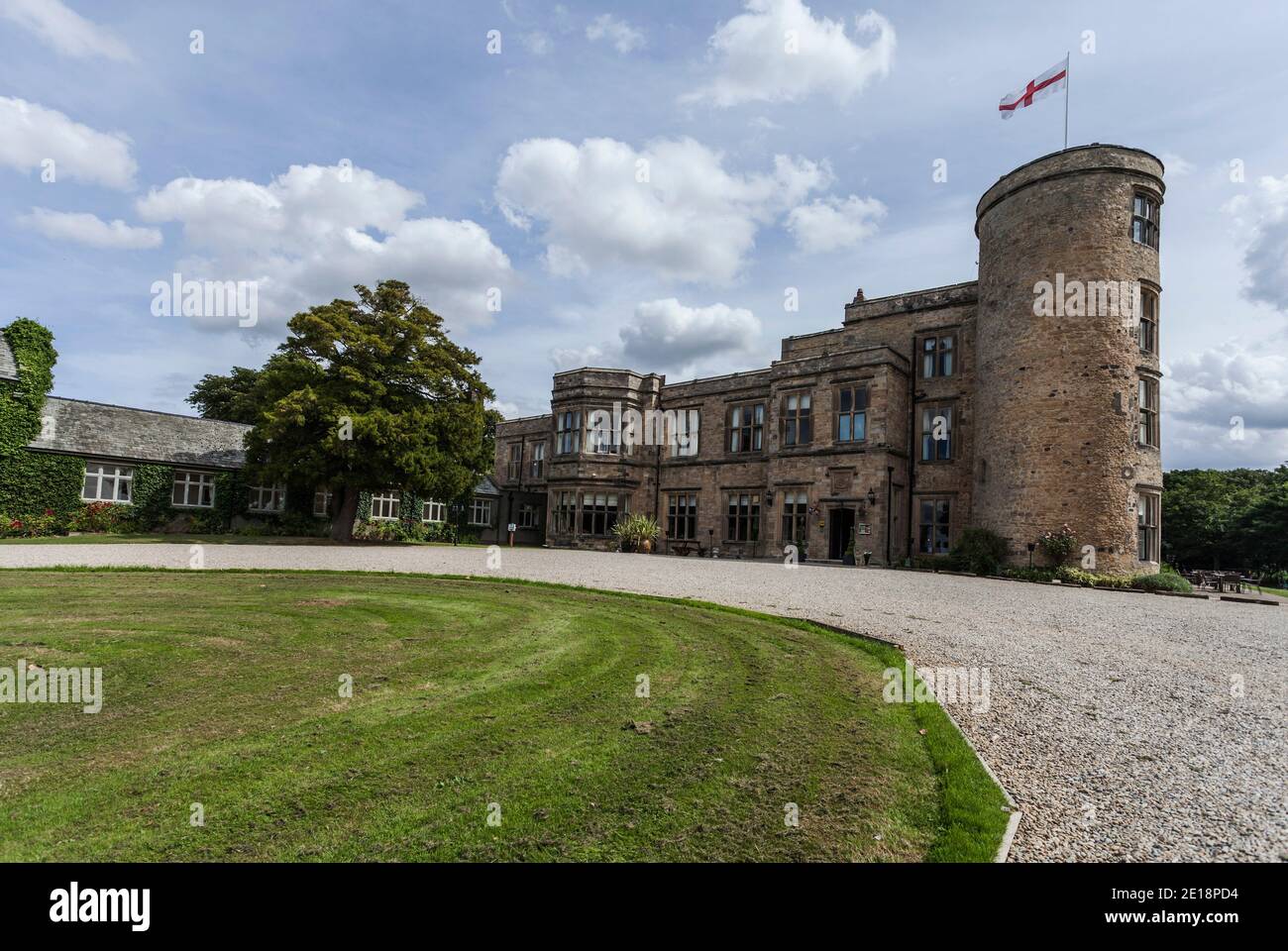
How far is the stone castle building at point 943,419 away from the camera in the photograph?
21734 millimetres

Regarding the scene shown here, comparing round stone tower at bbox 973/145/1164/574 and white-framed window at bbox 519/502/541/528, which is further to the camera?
white-framed window at bbox 519/502/541/528

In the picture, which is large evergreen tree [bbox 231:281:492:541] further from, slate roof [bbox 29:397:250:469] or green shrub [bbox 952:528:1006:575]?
green shrub [bbox 952:528:1006:575]

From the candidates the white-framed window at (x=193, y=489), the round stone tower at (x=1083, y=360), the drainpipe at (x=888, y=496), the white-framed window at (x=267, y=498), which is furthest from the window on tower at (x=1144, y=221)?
the white-framed window at (x=193, y=489)

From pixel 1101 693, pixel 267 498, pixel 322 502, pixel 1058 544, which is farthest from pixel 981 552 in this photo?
pixel 267 498

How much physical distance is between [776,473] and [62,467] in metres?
29.9

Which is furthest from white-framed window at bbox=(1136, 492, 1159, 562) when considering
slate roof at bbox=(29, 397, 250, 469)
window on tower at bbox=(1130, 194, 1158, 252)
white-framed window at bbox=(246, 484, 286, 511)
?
slate roof at bbox=(29, 397, 250, 469)

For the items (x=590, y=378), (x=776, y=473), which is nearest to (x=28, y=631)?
(x=776, y=473)

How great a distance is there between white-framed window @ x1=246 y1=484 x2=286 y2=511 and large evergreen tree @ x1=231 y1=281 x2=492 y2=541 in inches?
137

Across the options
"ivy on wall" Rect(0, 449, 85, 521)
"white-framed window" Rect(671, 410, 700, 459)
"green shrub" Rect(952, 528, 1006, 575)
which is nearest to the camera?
"green shrub" Rect(952, 528, 1006, 575)

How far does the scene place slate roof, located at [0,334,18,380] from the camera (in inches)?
Result: 997

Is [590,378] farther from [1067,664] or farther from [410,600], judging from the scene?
[1067,664]

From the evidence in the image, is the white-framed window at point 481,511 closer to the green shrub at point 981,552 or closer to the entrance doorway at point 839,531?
the entrance doorway at point 839,531

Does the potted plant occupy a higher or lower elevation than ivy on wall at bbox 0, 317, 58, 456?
lower

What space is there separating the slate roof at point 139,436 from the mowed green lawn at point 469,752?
2417cm
